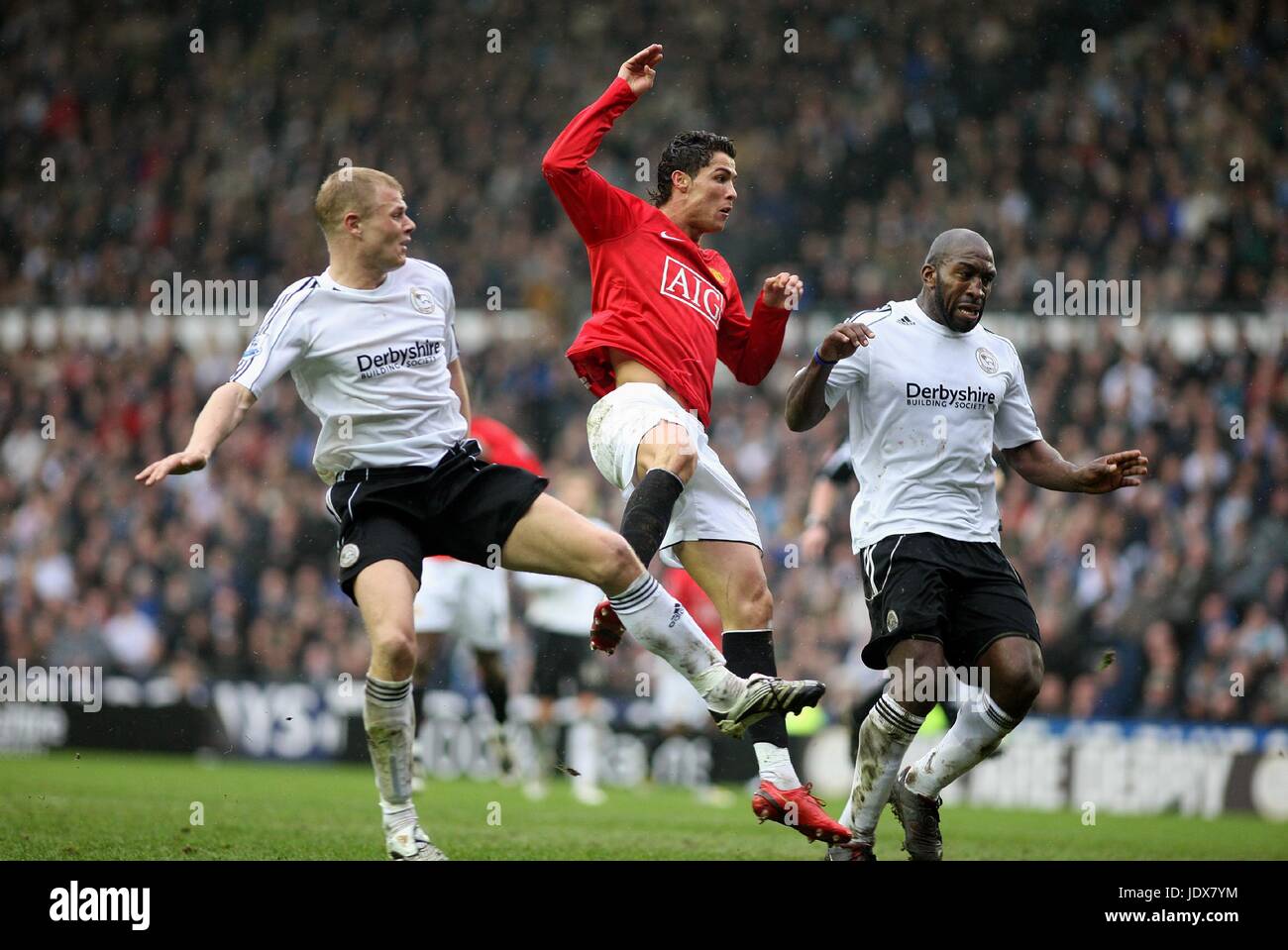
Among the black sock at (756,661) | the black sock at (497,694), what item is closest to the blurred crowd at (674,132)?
the black sock at (497,694)

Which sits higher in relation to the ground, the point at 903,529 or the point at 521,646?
the point at 903,529

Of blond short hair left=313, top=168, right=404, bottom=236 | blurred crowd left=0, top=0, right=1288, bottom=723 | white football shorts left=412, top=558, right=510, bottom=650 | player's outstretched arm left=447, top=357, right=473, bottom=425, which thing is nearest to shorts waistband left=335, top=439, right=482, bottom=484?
player's outstretched arm left=447, top=357, right=473, bottom=425

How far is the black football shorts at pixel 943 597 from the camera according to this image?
22.3 feet

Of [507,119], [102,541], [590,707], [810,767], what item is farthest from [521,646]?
[507,119]

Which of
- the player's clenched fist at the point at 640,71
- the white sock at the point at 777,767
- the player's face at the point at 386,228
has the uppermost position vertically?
the player's clenched fist at the point at 640,71

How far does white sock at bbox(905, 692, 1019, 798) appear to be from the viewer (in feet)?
22.8

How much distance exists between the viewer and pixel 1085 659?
14.6m

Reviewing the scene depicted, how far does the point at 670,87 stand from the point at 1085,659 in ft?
35.1

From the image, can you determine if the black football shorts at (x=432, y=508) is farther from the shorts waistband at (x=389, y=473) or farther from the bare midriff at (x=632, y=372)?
the bare midriff at (x=632, y=372)

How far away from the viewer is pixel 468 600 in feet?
37.7

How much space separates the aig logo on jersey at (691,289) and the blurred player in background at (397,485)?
3.46 feet

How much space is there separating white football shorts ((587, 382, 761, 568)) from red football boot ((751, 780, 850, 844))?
1.10m
